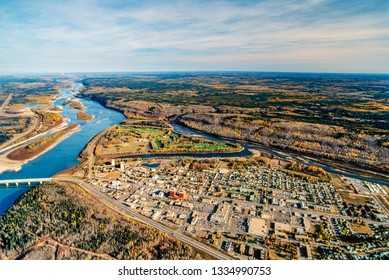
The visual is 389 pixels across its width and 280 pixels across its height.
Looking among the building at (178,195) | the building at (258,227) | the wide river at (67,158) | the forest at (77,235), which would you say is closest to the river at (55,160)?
the wide river at (67,158)

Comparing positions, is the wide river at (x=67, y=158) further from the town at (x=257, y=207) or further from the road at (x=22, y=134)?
the road at (x=22, y=134)

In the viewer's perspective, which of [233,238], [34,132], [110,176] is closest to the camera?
[233,238]

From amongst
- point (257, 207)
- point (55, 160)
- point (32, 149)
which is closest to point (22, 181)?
point (55, 160)

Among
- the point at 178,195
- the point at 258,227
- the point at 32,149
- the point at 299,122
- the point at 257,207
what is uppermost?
Answer: the point at 299,122

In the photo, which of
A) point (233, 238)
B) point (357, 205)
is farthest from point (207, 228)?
point (357, 205)

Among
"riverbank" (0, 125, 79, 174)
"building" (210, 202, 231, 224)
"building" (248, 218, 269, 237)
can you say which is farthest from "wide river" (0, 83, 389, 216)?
"building" (248, 218, 269, 237)

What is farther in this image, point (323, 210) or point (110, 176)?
point (110, 176)

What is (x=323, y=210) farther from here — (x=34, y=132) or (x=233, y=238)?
(x=34, y=132)

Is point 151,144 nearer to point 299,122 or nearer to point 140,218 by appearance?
point 140,218
